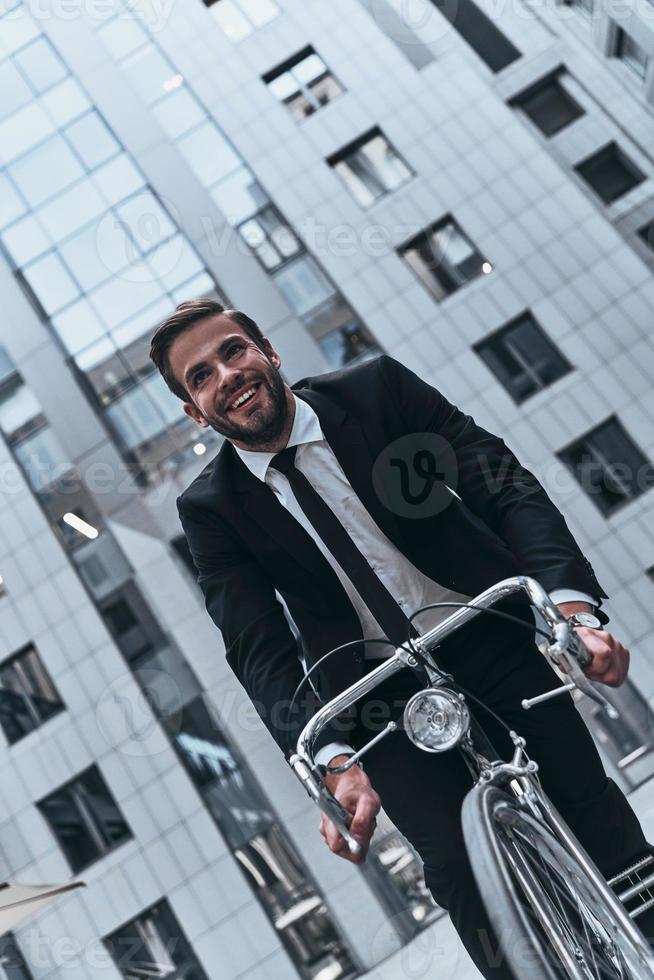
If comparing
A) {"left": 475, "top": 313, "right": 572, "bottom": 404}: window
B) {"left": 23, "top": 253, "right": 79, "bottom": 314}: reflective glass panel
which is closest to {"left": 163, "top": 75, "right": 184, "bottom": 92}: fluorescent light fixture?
{"left": 23, "top": 253, "right": 79, "bottom": 314}: reflective glass panel

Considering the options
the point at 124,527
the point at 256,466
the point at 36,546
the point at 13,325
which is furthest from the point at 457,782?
the point at 13,325

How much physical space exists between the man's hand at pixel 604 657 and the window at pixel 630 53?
1325 centimetres

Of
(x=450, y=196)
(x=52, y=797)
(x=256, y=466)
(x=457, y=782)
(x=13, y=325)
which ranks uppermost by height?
(x=13, y=325)

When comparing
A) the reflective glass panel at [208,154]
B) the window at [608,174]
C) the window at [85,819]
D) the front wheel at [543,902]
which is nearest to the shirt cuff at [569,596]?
the front wheel at [543,902]

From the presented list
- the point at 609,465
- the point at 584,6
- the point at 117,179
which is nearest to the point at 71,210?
the point at 117,179

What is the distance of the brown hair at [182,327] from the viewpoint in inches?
85.7

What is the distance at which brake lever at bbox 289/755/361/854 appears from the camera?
5.32 feet

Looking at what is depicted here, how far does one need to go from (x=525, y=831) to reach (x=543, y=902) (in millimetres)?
117

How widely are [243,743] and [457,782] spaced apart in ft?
25.0

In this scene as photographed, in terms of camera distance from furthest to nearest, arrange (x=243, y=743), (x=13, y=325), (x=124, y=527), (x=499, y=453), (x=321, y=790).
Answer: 1. (x=13, y=325)
2. (x=124, y=527)
3. (x=243, y=743)
4. (x=499, y=453)
5. (x=321, y=790)

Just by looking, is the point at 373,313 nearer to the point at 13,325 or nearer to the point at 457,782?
the point at 13,325

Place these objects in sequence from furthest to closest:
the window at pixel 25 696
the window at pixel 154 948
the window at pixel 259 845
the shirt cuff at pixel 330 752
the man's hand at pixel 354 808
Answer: the window at pixel 25 696, the window at pixel 154 948, the window at pixel 259 845, the shirt cuff at pixel 330 752, the man's hand at pixel 354 808

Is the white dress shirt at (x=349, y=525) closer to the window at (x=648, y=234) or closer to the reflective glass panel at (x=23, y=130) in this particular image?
the reflective glass panel at (x=23, y=130)

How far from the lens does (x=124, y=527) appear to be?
9898 millimetres
